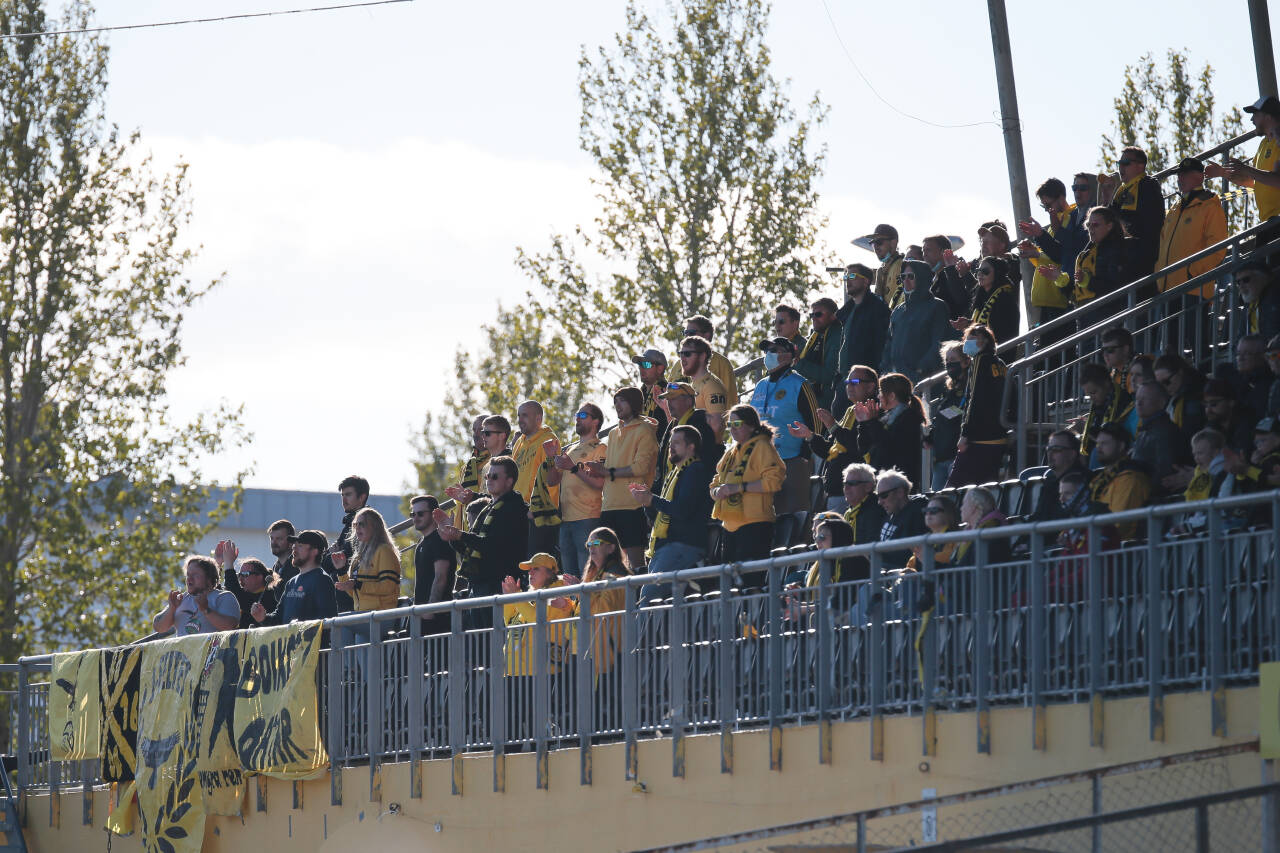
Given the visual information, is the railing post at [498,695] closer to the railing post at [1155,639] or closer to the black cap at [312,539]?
the black cap at [312,539]

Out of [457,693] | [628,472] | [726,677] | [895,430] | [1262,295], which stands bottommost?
[457,693]

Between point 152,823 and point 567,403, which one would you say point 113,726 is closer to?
point 152,823

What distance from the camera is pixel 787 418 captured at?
15.0 meters

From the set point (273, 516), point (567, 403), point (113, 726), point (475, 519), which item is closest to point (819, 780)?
point (475, 519)

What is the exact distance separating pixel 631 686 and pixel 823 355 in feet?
16.8

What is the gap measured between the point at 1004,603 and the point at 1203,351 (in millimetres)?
5315

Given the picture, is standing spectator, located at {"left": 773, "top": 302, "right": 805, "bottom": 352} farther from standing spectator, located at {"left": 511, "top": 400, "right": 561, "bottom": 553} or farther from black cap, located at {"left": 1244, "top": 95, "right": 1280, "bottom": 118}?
black cap, located at {"left": 1244, "top": 95, "right": 1280, "bottom": 118}

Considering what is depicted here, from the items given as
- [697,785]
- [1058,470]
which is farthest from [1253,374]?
[697,785]

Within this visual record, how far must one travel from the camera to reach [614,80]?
2947cm

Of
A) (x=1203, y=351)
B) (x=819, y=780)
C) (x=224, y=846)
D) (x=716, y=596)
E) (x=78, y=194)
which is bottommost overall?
(x=224, y=846)

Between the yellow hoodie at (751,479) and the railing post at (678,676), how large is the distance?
159cm

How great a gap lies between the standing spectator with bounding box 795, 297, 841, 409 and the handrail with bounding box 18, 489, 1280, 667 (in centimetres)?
425

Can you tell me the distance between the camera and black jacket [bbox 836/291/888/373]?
1603 centimetres

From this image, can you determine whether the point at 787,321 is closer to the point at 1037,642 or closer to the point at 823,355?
the point at 823,355
